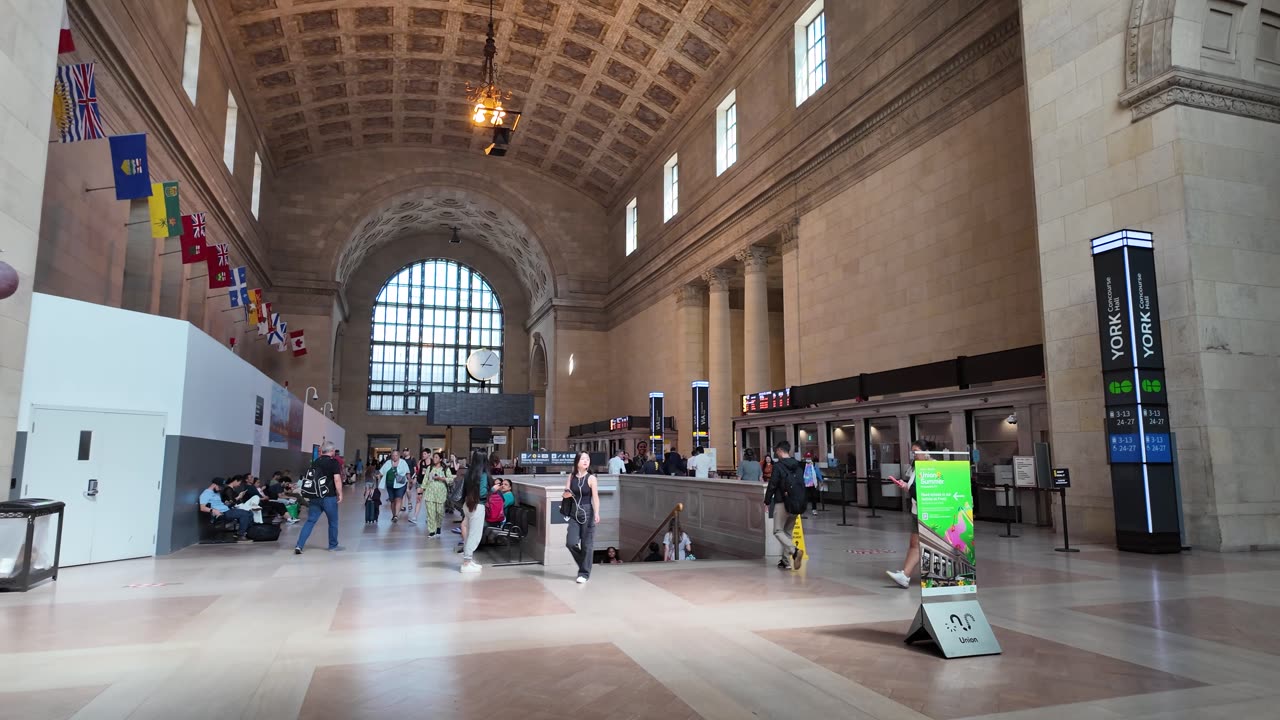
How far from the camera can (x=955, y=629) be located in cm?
489

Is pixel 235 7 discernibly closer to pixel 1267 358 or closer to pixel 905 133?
pixel 905 133

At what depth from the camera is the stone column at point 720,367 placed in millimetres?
26938

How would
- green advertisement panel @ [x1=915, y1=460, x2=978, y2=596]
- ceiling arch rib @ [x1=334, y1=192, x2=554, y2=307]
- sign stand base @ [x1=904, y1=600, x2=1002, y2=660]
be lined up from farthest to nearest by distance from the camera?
ceiling arch rib @ [x1=334, y1=192, x2=554, y2=307] < green advertisement panel @ [x1=915, y1=460, x2=978, y2=596] < sign stand base @ [x1=904, y1=600, x2=1002, y2=660]

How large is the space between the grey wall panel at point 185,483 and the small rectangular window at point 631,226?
1012 inches

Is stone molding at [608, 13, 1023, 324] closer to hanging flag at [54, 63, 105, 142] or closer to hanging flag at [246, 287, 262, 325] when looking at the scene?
hanging flag at [246, 287, 262, 325]

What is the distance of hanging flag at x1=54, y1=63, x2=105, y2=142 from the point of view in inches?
447

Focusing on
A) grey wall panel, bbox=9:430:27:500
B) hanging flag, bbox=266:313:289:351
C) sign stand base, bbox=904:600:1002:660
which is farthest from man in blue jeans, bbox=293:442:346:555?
hanging flag, bbox=266:313:289:351

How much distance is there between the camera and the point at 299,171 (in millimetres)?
35281

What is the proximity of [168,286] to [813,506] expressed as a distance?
18484 mm

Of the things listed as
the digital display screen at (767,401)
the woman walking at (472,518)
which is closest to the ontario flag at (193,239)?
the woman walking at (472,518)

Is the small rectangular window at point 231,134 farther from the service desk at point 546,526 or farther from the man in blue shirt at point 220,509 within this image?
the service desk at point 546,526

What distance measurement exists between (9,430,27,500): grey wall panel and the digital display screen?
1616cm

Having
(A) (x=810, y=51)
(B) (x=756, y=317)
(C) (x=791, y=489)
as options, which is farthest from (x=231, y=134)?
(C) (x=791, y=489)

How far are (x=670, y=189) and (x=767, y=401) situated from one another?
553 inches
